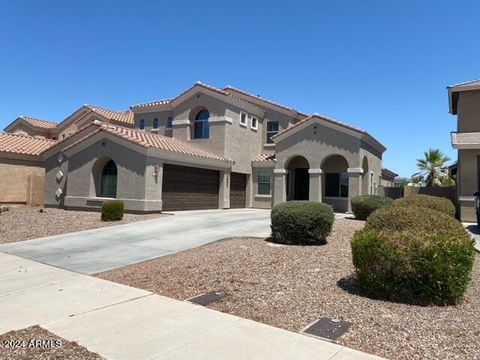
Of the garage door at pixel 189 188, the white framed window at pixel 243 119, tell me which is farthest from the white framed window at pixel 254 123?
the garage door at pixel 189 188

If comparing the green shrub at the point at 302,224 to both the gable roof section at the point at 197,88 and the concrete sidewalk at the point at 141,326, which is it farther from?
the gable roof section at the point at 197,88

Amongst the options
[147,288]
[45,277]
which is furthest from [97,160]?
[147,288]

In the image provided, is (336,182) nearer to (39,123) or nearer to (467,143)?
(467,143)

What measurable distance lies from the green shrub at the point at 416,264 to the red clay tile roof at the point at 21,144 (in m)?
23.3

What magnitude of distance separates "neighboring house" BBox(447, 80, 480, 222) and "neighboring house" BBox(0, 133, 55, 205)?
22.8 meters

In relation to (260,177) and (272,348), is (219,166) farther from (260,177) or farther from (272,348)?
(272,348)

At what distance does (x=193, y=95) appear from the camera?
26.6m

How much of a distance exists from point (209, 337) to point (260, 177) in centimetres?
2276

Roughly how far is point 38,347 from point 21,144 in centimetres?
2450

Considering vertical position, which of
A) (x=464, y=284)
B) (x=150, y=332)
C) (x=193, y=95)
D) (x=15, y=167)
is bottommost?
(x=150, y=332)

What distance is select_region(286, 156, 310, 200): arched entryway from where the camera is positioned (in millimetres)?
27031

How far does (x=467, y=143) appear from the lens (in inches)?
784

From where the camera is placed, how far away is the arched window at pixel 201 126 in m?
26.5

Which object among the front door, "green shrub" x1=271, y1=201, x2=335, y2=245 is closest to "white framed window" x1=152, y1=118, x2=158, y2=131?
the front door
